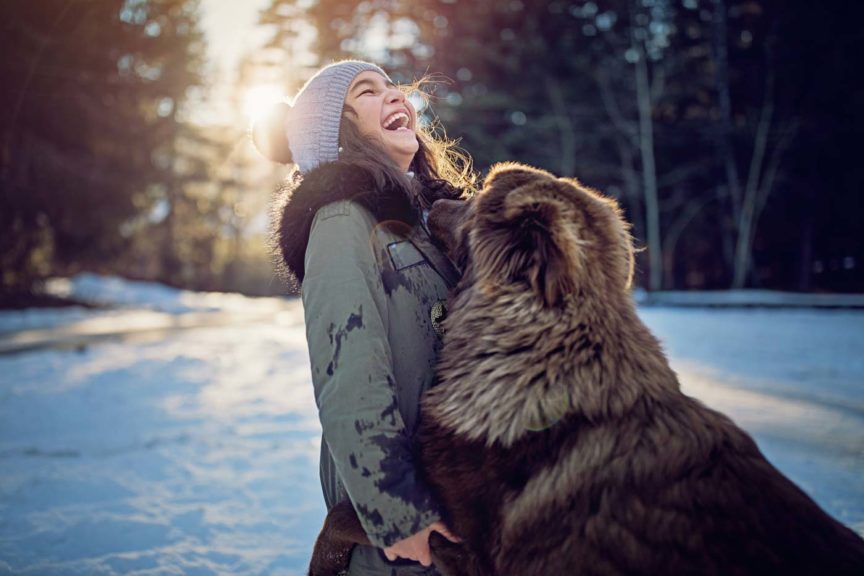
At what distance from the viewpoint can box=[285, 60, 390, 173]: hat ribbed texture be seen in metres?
1.71

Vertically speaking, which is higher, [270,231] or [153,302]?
[270,231]

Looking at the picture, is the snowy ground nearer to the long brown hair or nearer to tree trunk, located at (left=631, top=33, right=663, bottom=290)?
the long brown hair

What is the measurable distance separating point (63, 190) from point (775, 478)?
19.2m

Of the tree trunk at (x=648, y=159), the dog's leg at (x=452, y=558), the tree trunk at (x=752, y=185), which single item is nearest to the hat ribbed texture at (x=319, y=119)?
the dog's leg at (x=452, y=558)

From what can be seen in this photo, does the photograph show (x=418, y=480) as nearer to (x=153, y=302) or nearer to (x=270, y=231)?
(x=270, y=231)

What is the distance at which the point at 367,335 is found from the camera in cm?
126

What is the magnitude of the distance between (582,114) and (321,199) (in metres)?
20.6

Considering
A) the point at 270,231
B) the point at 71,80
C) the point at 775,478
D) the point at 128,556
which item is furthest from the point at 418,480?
the point at 71,80

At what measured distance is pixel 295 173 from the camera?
192cm

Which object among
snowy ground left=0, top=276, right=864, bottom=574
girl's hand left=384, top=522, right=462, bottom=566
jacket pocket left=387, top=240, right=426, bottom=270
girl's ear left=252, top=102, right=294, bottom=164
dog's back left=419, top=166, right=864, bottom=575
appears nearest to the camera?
dog's back left=419, top=166, right=864, bottom=575

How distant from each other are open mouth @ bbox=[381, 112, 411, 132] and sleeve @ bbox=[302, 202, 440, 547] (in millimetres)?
702

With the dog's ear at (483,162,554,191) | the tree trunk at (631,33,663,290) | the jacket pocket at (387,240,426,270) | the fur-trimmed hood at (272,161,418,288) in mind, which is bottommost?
the jacket pocket at (387,240,426,270)

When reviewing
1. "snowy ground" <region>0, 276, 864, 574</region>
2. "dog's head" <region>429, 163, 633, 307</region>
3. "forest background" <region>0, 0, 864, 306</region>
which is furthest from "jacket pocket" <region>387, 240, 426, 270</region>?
"forest background" <region>0, 0, 864, 306</region>

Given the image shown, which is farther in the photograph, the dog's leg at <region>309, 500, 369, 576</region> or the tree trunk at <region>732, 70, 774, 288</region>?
the tree trunk at <region>732, 70, 774, 288</region>
